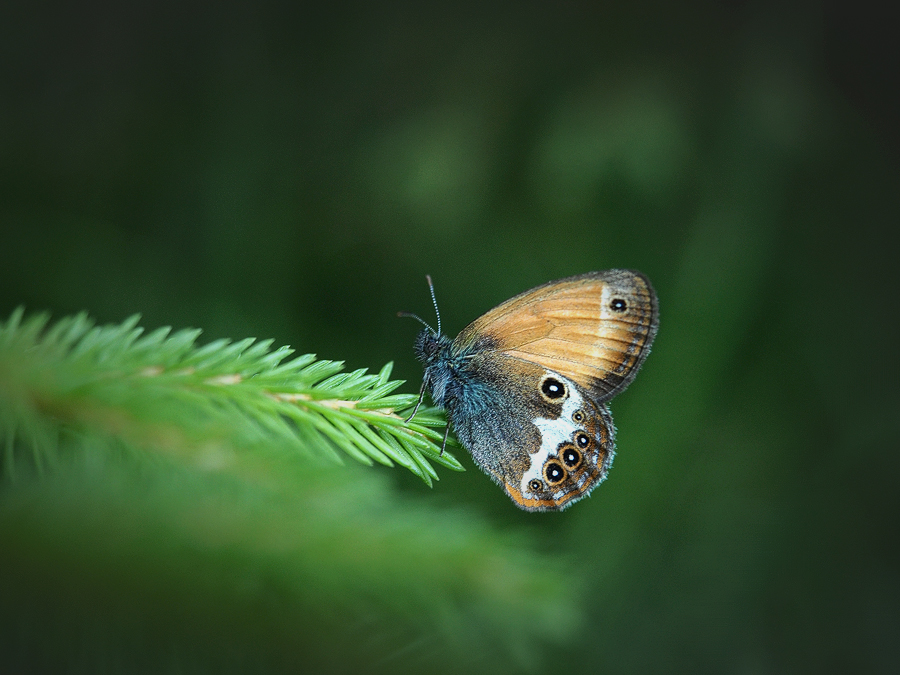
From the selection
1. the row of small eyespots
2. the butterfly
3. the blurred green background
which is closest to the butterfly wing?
the butterfly

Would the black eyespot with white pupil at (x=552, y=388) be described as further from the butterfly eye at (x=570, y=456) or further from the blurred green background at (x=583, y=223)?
the blurred green background at (x=583, y=223)

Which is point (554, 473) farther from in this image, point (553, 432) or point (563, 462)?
point (553, 432)

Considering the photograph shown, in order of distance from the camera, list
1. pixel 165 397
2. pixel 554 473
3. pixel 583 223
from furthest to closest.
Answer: pixel 583 223, pixel 554 473, pixel 165 397

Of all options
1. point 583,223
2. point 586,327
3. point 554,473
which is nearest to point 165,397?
point 554,473

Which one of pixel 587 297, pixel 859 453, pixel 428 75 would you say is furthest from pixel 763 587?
pixel 428 75

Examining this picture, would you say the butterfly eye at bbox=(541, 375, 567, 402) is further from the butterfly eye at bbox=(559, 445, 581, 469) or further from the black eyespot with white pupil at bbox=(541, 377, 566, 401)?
the butterfly eye at bbox=(559, 445, 581, 469)

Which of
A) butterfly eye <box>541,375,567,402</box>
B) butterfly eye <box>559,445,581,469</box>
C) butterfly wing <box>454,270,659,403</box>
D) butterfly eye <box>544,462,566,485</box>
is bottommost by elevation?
butterfly eye <box>544,462,566,485</box>

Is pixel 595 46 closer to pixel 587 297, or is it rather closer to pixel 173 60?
pixel 587 297
